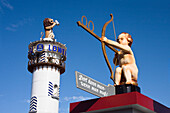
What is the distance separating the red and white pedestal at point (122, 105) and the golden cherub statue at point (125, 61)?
84 cm

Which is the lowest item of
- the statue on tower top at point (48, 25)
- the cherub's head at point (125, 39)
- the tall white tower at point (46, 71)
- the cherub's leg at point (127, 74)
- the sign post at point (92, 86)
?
the sign post at point (92, 86)

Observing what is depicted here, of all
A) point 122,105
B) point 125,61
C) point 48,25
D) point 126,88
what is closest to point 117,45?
point 125,61

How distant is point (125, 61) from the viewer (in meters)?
9.71

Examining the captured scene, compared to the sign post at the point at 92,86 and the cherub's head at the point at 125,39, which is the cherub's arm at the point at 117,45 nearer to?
the cherub's head at the point at 125,39

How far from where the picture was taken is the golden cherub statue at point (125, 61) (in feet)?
30.9

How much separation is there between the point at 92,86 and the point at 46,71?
25.2 meters

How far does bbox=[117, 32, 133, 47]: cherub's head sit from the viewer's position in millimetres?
9991

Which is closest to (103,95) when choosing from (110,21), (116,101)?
(116,101)

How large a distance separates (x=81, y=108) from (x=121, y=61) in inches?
78.2

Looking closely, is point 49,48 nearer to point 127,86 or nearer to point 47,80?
point 47,80

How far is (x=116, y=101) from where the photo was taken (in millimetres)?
8672

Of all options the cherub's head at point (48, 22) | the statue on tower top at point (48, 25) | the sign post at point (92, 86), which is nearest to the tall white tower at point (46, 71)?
the statue on tower top at point (48, 25)

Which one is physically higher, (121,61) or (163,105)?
(121,61)

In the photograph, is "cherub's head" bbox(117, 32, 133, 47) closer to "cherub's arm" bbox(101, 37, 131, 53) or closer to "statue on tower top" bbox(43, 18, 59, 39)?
"cherub's arm" bbox(101, 37, 131, 53)
